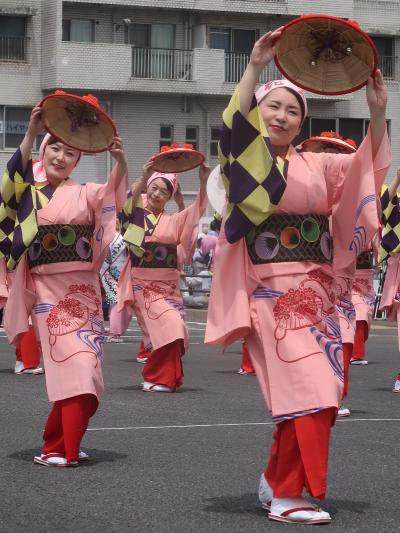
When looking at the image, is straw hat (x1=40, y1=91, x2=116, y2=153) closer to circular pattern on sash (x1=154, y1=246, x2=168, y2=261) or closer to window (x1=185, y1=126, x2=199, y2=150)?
circular pattern on sash (x1=154, y1=246, x2=168, y2=261)

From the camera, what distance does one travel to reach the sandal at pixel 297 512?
6309 mm

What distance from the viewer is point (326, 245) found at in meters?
6.77

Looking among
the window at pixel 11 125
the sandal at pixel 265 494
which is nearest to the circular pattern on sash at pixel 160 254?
the sandal at pixel 265 494

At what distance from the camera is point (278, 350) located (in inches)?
257

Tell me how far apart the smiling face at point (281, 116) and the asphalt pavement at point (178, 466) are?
5.64 ft

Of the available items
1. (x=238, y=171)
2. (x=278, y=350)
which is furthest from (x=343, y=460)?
(x=238, y=171)

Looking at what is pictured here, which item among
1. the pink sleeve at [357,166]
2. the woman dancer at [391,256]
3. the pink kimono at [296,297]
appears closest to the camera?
the pink kimono at [296,297]

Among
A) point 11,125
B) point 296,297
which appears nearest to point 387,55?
point 11,125

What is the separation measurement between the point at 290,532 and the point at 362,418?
14.3 feet

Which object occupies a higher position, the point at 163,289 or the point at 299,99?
the point at 299,99

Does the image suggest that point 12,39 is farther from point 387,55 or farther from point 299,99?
point 299,99

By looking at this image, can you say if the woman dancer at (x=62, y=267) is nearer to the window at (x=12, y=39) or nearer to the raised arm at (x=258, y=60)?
the raised arm at (x=258, y=60)

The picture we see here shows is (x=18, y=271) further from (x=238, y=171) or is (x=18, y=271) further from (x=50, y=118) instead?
(x=238, y=171)

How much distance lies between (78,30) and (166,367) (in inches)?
959
